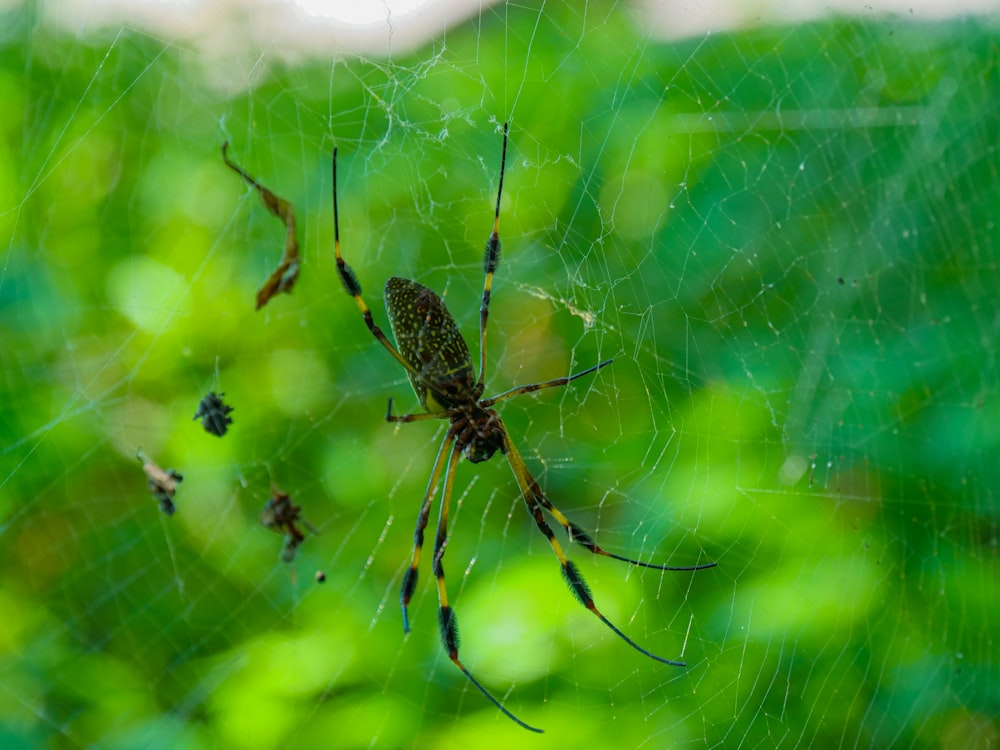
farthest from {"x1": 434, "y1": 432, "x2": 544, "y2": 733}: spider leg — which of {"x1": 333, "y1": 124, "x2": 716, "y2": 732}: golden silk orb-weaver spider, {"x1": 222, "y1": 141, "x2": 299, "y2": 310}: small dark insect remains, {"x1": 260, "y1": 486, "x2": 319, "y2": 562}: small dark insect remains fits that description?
{"x1": 222, "y1": 141, "x2": 299, "y2": 310}: small dark insect remains

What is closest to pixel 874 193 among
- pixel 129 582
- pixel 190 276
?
pixel 190 276

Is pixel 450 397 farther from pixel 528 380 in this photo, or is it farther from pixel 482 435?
pixel 528 380

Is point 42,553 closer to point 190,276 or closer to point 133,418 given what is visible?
point 133,418

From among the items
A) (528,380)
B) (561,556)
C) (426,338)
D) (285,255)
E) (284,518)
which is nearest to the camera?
(426,338)

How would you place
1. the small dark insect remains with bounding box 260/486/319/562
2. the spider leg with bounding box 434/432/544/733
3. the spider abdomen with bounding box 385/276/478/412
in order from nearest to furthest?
the spider abdomen with bounding box 385/276/478/412 → the spider leg with bounding box 434/432/544/733 → the small dark insect remains with bounding box 260/486/319/562

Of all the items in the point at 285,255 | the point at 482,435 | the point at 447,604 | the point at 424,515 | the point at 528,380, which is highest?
the point at 528,380

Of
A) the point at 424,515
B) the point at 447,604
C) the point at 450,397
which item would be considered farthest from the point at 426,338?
the point at 447,604

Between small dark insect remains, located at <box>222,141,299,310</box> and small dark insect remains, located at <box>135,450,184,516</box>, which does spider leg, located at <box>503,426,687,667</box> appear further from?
small dark insect remains, located at <box>135,450,184,516</box>
